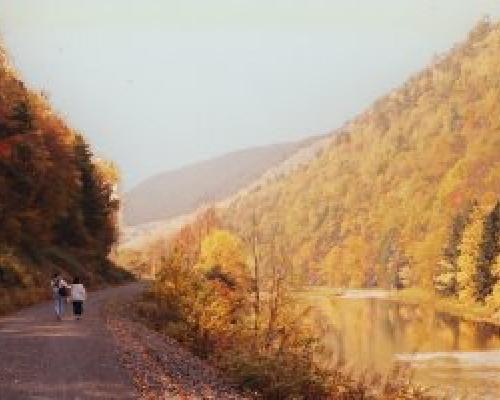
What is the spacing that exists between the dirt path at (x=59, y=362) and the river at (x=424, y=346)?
8.77m

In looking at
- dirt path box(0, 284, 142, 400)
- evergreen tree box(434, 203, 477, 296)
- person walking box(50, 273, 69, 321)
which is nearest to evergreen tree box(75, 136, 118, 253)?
person walking box(50, 273, 69, 321)

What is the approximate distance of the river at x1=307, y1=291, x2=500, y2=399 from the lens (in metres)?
45.1

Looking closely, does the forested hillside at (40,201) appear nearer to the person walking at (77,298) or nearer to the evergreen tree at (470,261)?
the person walking at (77,298)

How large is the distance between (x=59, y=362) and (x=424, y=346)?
4732cm

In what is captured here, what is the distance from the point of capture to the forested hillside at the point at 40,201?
51.6 m

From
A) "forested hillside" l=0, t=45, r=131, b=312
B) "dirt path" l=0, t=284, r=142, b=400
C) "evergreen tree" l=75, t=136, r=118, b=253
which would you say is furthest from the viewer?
"evergreen tree" l=75, t=136, r=118, b=253

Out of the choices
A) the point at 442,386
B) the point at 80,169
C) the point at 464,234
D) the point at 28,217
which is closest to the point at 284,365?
the point at 442,386

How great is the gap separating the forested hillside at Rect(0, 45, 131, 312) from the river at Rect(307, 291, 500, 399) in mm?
16755

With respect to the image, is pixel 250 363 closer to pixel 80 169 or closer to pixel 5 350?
pixel 5 350

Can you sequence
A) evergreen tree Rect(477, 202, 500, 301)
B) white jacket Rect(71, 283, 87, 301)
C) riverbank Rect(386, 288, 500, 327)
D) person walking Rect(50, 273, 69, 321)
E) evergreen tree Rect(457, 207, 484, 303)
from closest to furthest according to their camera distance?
person walking Rect(50, 273, 69, 321) < white jacket Rect(71, 283, 87, 301) < riverbank Rect(386, 288, 500, 327) < evergreen tree Rect(477, 202, 500, 301) < evergreen tree Rect(457, 207, 484, 303)

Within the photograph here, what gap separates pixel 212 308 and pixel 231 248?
43782mm

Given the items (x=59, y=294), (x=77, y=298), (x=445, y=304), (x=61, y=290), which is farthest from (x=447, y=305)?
(x=59, y=294)

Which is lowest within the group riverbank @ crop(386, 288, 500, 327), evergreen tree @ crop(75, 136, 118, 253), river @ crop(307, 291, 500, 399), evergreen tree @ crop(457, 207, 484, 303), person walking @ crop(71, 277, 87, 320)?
river @ crop(307, 291, 500, 399)

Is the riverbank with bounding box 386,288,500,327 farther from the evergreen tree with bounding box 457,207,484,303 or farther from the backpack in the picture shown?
the backpack
